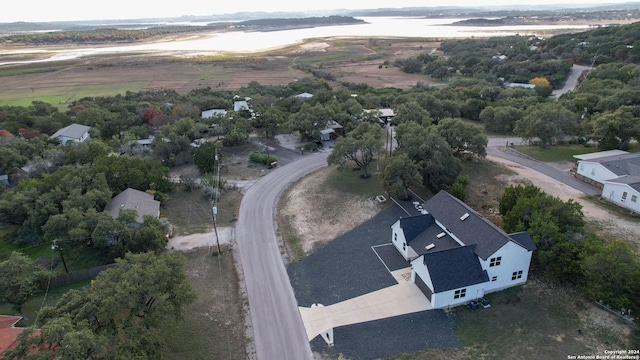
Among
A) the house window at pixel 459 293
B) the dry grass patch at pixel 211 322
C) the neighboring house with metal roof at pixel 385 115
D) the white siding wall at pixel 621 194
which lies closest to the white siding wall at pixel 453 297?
the house window at pixel 459 293

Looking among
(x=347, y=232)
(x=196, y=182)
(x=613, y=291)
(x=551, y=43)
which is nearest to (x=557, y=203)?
(x=613, y=291)

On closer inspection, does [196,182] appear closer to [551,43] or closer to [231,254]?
[231,254]

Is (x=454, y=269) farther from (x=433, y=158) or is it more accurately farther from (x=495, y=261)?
(x=433, y=158)

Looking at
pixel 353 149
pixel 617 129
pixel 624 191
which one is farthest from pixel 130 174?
pixel 617 129

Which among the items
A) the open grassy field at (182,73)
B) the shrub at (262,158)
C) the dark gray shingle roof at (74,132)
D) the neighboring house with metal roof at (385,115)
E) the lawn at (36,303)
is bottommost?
the lawn at (36,303)

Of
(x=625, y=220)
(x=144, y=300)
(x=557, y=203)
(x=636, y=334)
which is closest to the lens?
(x=144, y=300)

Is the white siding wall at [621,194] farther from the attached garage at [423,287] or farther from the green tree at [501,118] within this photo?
the attached garage at [423,287]
